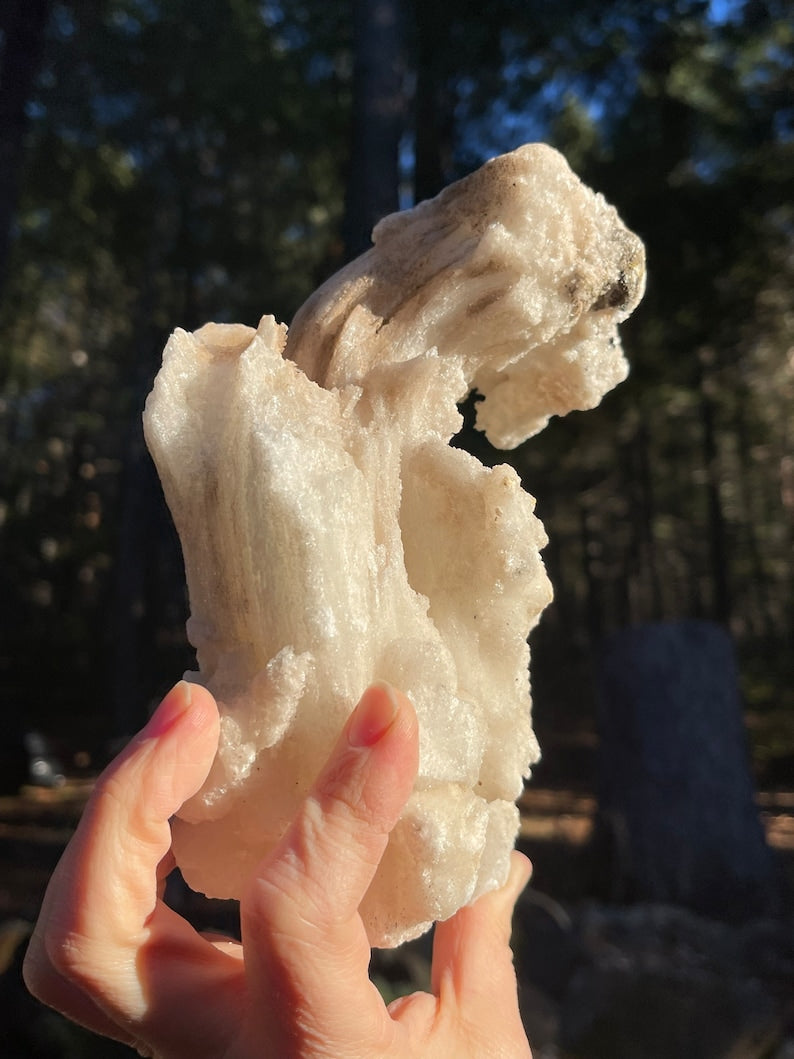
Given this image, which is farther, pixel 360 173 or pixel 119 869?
pixel 360 173

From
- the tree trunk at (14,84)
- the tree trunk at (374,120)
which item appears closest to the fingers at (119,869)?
the tree trunk at (374,120)

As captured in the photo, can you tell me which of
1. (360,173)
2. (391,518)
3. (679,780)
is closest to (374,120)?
(360,173)

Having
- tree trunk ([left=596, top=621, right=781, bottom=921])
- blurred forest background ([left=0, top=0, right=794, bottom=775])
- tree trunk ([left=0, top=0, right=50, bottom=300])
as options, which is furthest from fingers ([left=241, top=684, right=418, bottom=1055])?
tree trunk ([left=596, top=621, right=781, bottom=921])

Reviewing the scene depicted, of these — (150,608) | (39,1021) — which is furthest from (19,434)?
(39,1021)

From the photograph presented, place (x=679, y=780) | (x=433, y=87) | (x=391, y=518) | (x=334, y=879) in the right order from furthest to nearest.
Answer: (x=433, y=87), (x=679, y=780), (x=391, y=518), (x=334, y=879)

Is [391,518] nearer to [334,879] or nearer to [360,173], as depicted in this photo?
[334,879]

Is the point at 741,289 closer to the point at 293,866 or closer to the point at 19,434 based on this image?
the point at 293,866

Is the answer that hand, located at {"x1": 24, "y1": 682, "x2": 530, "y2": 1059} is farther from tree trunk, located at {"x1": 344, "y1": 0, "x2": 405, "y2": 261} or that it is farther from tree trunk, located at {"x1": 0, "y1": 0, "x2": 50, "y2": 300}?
tree trunk, located at {"x1": 0, "y1": 0, "x2": 50, "y2": 300}
